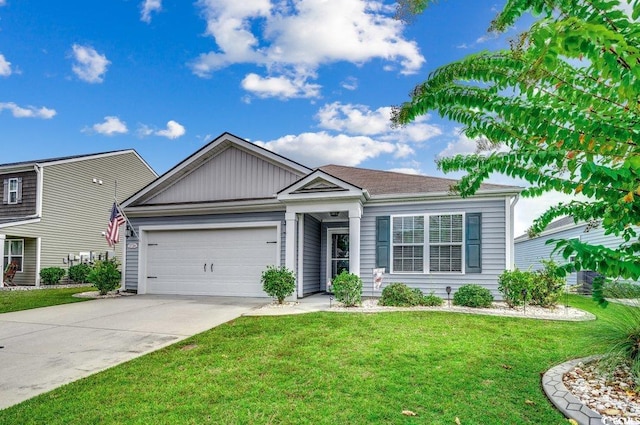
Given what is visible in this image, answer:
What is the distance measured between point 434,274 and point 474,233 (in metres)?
1.56

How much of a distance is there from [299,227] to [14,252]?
593 inches

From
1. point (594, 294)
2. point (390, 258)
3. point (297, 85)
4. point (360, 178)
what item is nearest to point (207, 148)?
point (297, 85)

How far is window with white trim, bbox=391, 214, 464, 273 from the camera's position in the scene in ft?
34.3

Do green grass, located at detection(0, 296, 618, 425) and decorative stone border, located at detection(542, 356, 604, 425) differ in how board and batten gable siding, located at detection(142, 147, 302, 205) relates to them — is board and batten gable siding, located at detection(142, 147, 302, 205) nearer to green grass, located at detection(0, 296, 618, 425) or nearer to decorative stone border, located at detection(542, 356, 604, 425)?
green grass, located at detection(0, 296, 618, 425)

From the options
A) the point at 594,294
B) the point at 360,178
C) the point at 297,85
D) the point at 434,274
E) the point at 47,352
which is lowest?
the point at 47,352

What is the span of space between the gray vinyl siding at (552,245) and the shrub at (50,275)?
765 inches

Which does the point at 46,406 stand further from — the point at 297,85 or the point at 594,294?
the point at 297,85

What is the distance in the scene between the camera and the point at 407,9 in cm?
352

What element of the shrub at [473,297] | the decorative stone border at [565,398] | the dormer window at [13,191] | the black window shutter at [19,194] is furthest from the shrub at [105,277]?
the decorative stone border at [565,398]

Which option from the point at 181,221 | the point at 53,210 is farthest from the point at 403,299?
the point at 53,210

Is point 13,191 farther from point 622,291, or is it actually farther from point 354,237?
point 622,291

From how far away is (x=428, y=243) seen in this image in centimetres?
1066

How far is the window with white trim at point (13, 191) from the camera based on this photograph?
59.5 feet

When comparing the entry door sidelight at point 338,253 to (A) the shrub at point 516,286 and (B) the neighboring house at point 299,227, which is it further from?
(A) the shrub at point 516,286
